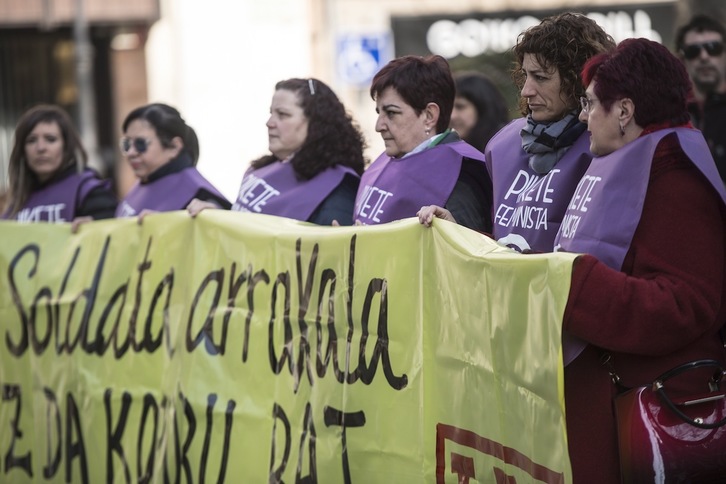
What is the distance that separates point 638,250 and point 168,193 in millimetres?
3304

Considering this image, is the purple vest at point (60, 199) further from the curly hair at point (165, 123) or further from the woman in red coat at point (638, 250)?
the woman in red coat at point (638, 250)

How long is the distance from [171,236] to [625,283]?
266 centimetres

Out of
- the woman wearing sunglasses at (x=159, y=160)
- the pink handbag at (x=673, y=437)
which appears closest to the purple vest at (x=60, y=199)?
the woman wearing sunglasses at (x=159, y=160)

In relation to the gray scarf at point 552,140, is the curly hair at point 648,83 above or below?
above

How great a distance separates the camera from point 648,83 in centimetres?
367

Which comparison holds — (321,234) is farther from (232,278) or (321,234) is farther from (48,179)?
(48,179)

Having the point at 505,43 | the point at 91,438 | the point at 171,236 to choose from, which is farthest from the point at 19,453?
the point at 505,43

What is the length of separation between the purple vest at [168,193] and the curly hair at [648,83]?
2.98 metres

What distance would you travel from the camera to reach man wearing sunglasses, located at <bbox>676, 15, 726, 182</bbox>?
647 centimetres

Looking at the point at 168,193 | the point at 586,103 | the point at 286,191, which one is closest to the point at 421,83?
the point at 286,191

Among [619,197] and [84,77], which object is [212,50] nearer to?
[84,77]

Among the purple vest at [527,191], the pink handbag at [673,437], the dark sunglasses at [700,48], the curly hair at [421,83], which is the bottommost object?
the pink handbag at [673,437]

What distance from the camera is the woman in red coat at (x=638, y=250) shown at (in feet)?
11.5

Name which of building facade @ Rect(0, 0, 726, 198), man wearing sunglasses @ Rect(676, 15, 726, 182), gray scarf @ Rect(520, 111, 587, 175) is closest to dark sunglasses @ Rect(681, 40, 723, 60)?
man wearing sunglasses @ Rect(676, 15, 726, 182)
